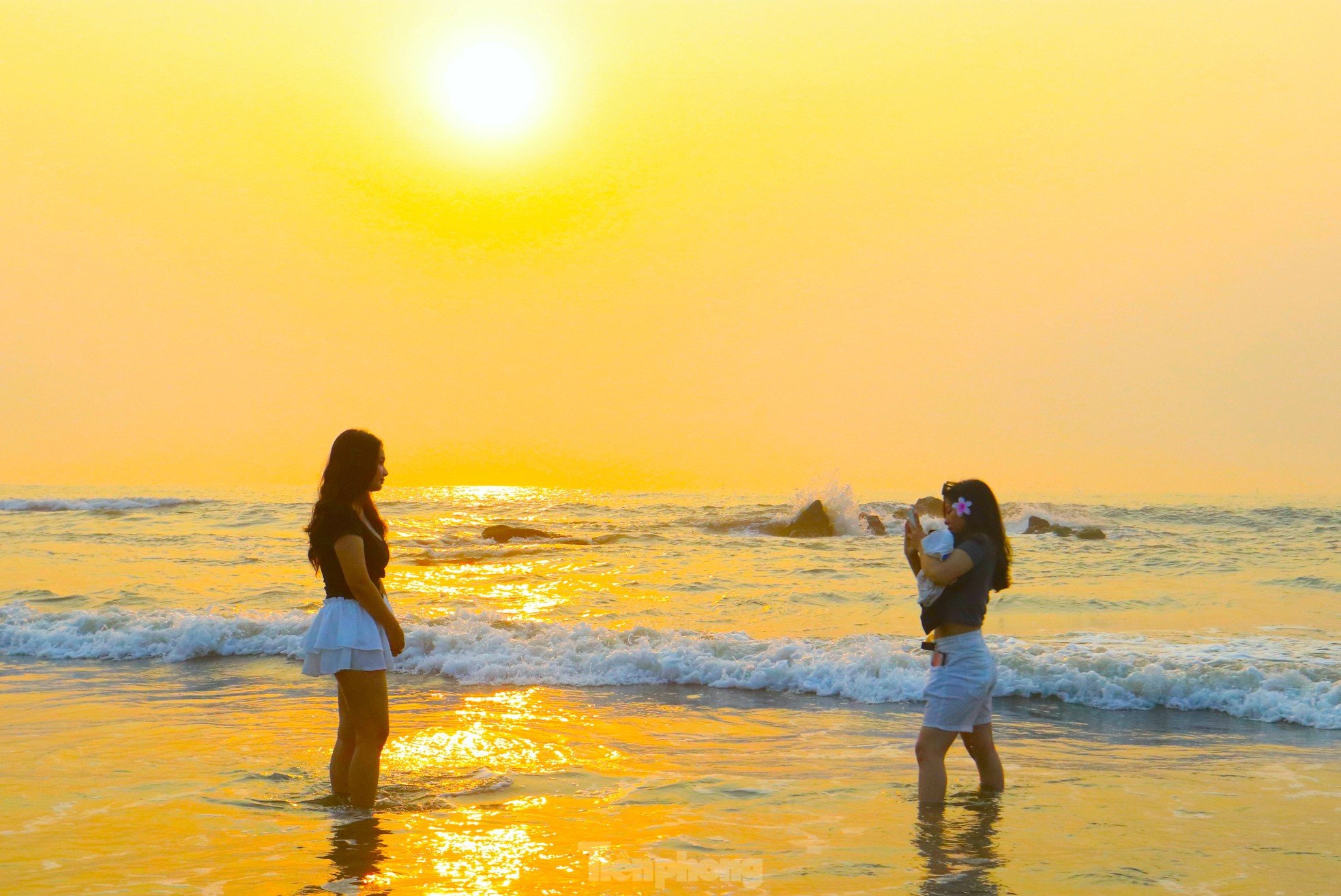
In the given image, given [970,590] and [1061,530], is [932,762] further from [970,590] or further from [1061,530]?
[1061,530]

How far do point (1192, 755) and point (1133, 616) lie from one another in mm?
7506

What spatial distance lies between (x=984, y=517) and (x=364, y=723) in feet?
11.6

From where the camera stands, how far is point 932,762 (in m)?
5.86

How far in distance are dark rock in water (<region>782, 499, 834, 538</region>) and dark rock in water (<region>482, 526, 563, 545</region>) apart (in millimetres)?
7140

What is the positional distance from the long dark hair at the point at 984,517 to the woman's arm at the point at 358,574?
309 cm

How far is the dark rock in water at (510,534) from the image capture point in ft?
98.2

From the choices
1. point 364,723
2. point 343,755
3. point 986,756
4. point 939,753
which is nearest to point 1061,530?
point 986,756

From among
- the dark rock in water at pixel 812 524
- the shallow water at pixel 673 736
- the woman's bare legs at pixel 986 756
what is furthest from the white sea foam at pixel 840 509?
the woman's bare legs at pixel 986 756

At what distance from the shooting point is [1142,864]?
17.2ft

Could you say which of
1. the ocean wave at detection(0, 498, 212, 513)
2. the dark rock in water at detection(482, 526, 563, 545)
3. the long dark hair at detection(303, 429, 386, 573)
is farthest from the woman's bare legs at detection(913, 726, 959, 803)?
the ocean wave at detection(0, 498, 212, 513)

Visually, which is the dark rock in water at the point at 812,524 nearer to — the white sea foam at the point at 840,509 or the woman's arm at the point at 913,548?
the white sea foam at the point at 840,509

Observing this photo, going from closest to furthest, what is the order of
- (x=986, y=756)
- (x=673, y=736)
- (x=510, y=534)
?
(x=986, y=756) → (x=673, y=736) → (x=510, y=534)

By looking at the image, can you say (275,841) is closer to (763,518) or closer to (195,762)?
(195,762)

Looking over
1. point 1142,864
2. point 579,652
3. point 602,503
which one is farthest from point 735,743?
point 602,503
